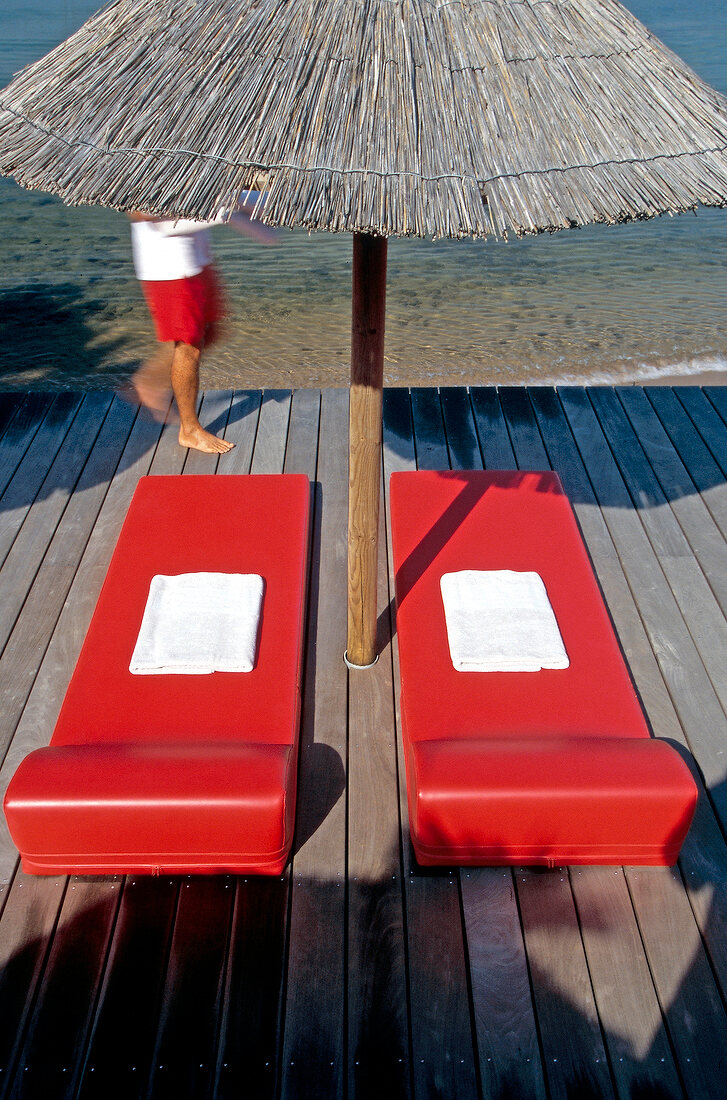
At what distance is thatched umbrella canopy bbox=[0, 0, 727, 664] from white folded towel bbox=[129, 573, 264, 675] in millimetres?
1477

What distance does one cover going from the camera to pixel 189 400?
14.0 feet

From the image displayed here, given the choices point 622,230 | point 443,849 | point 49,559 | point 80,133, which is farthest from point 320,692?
point 622,230

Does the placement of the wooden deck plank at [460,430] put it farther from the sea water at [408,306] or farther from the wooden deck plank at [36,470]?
the sea water at [408,306]

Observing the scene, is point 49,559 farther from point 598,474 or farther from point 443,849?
point 598,474

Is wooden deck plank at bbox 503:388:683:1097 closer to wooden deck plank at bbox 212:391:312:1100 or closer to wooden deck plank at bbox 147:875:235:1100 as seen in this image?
wooden deck plank at bbox 212:391:312:1100

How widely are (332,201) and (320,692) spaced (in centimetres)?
182

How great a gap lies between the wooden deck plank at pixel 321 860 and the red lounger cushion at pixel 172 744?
15cm

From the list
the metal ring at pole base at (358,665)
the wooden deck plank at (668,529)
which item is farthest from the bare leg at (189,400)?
the wooden deck plank at (668,529)

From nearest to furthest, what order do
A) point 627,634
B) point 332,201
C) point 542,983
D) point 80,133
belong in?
point 332,201 → point 80,133 → point 542,983 → point 627,634

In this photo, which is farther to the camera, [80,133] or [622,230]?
[622,230]

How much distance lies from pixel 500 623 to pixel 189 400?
227cm

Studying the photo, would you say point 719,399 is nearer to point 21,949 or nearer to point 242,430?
point 242,430

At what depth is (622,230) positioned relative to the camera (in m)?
10.6

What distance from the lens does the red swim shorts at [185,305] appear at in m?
3.98
